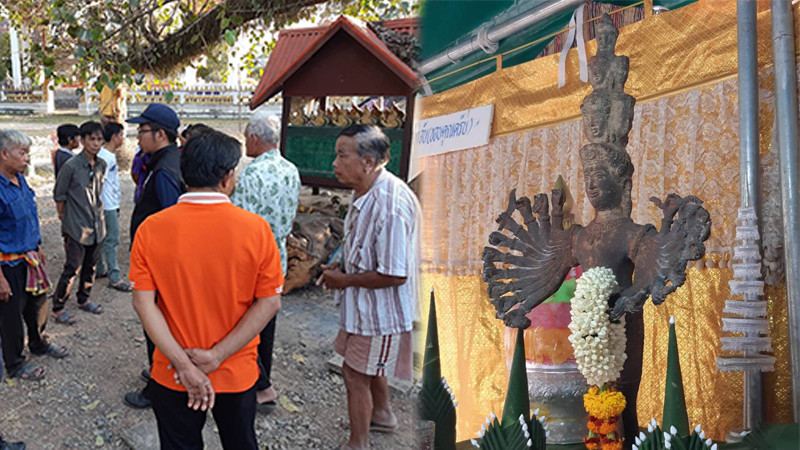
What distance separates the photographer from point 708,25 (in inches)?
57.2

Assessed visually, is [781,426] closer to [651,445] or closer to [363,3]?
[651,445]

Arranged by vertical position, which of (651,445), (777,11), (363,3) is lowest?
(651,445)

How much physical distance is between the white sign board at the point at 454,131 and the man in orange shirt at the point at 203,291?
599 mm

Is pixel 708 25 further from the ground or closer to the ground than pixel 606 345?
further from the ground

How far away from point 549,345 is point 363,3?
6826 mm

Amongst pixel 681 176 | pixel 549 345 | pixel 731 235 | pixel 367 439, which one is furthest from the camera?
pixel 367 439

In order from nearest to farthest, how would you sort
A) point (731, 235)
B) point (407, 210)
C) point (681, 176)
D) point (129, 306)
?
point (731, 235), point (681, 176), point (407, 210), point (129, 306)

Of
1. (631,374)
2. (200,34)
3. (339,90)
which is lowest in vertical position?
(631,374)

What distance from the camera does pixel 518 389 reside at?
198 centimetres

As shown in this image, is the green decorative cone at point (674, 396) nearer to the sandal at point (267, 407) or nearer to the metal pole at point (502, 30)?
the metal pole at point (502, 30)

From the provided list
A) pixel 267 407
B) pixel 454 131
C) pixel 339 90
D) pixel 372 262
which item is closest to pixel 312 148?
pixel 339 90

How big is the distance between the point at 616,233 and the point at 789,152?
45 cm

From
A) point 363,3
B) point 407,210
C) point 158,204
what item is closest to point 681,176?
point 407,210

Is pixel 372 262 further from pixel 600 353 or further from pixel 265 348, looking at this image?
pixel 600 353
